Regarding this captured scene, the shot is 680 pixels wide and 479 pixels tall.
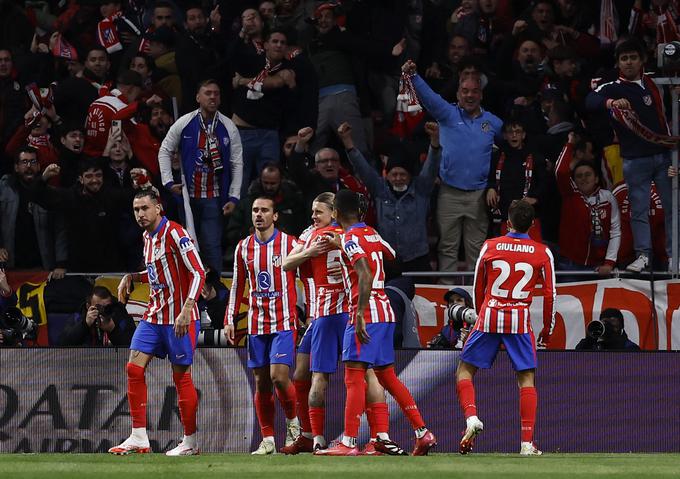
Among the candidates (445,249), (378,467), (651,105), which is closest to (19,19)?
(445,249)

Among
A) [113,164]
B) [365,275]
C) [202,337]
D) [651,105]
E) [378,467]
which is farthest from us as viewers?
[113,164]

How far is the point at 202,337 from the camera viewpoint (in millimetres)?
13828

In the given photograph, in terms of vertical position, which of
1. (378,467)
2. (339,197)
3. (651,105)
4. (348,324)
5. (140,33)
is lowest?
(378,467)

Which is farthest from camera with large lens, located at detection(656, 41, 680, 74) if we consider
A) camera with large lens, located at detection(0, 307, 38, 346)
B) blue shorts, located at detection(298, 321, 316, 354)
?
camera with large lens, located at detection(0, 307, 38, 346)

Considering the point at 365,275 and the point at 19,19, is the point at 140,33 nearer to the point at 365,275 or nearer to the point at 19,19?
the point at 19,19

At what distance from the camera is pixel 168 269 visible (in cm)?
1174

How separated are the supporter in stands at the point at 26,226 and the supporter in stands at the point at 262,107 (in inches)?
86.4

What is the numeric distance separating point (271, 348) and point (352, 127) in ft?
17.3

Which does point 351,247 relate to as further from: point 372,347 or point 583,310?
point 583,310

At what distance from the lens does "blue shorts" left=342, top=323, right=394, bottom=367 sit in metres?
10.7

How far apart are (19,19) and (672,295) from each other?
9933 millimetres

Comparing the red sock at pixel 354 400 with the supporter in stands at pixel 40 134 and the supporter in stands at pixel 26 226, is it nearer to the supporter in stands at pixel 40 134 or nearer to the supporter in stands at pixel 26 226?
the supporter in stands at pixel 26 226

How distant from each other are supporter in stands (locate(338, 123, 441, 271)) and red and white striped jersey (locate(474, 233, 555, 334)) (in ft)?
13.4

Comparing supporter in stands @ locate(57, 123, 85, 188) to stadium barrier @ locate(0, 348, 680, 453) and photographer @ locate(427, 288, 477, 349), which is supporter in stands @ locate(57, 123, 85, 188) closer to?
stadium barrier @ locate(0, 348, 680, 453)
